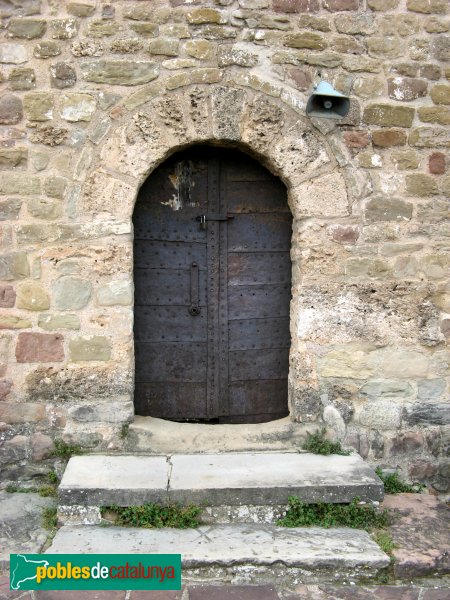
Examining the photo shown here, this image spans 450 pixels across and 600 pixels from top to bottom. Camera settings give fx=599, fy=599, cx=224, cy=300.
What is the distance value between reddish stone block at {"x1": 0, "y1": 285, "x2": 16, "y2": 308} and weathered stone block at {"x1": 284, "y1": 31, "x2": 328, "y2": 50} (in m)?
2.28

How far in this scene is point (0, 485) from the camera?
3.67 metres

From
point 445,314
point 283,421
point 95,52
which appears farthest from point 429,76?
point 283,421

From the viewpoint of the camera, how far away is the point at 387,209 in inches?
151

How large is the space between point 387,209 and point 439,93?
82 centimetres

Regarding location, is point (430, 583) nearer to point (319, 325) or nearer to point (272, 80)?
point (319, 325)

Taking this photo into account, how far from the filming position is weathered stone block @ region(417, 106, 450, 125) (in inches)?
152

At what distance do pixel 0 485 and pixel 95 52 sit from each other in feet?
8.86

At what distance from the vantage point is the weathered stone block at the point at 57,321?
12.0 feet

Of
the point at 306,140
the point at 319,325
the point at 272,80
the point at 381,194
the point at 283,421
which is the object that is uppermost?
the point at 272,80

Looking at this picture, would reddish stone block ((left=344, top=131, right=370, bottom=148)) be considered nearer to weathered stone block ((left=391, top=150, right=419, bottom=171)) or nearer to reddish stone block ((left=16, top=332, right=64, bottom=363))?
weathered stone block ((left=391, top=150, right=419, bottom=171))

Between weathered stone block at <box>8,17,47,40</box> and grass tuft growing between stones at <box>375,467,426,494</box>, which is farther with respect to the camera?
grass tuft growing between stones at <box>375,467,426,494</box>

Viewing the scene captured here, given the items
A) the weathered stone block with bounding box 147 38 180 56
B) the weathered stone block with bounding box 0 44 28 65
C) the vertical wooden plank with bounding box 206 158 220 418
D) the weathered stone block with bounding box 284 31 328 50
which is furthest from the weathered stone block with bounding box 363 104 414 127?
the weathered stone block with bounding box 0 44 28 65

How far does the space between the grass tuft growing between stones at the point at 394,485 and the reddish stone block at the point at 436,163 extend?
1974mm

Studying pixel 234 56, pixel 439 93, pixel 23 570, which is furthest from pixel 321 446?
pixel 234 56
